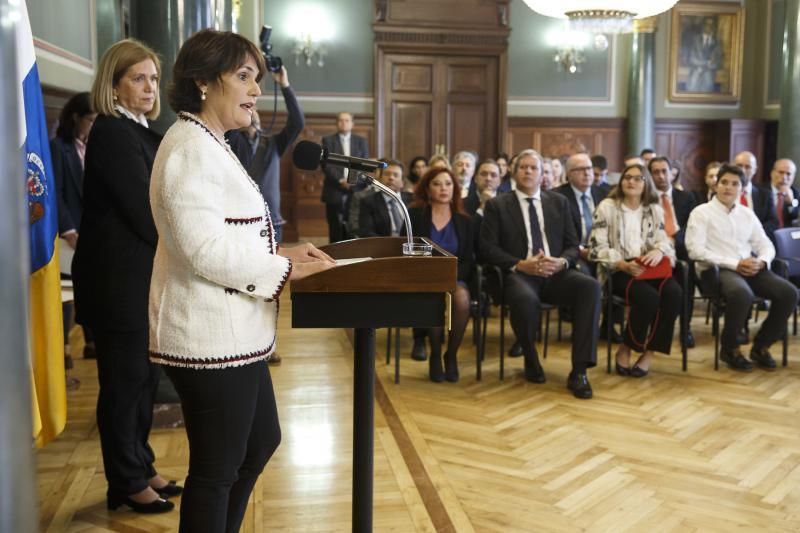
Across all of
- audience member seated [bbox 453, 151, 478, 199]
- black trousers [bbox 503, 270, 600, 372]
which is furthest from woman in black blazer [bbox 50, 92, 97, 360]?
audience member seated [bbox 453, 151, 478, 199]

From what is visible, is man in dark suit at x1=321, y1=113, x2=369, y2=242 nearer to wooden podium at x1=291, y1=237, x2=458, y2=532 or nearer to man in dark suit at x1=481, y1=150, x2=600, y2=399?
man in dark suit at x1=481, y1=150, x2=600, y2=399

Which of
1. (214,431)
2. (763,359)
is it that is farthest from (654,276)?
(214,431)

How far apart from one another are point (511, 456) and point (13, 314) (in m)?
3.11

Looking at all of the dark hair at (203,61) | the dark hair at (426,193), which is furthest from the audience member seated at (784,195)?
the dark hair at (203,61)

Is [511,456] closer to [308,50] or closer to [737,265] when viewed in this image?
[737,265]

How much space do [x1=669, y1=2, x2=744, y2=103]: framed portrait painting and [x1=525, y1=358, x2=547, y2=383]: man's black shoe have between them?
8.40 metres

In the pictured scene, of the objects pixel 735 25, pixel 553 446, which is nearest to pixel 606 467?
pixel 553 446

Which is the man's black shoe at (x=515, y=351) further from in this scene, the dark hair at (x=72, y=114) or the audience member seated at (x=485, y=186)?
the dark hair at (x=72, y=114)

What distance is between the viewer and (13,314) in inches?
20.0

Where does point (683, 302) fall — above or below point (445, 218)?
below

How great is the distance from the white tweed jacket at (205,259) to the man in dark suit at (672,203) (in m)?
4.43

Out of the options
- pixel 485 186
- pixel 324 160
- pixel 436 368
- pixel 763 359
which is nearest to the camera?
pixel 324 160

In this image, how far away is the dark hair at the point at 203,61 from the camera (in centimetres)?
170

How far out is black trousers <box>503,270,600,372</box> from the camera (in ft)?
14.7
